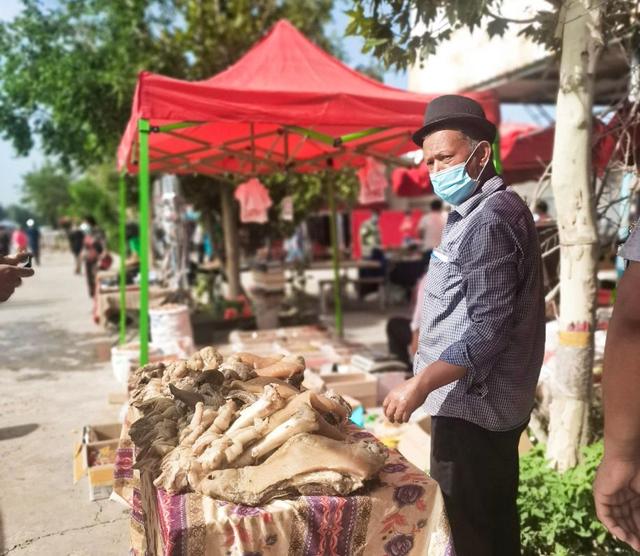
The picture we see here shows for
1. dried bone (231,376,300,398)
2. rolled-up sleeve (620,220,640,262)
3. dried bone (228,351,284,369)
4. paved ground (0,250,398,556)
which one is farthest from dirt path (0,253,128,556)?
rolled-up sleeve (620,220,640,262)

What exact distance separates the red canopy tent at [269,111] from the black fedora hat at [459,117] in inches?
113

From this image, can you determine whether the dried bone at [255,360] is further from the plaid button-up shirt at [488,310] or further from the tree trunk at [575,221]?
the tree trunk at [575,221]

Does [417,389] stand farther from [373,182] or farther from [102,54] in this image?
[102,54]

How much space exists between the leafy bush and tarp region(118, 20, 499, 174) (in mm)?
3194

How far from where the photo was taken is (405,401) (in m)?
1.97

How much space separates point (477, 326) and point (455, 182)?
542 millimetres

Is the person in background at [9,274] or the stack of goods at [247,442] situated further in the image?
the person in background at [9,274]

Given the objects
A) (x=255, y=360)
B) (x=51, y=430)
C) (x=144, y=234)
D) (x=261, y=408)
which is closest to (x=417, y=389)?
(x=261, y=408)

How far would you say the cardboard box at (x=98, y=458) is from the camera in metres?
3.88

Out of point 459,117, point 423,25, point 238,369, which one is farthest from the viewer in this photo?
point 423,25

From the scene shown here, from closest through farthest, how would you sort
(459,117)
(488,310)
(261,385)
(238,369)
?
(488,310) → (459,117) → (261,385) → (238,369)

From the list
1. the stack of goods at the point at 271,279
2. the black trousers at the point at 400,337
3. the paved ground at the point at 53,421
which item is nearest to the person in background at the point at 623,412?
the paved ground at the point at 53,421

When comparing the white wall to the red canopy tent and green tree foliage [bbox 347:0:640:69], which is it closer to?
the red canopy tent

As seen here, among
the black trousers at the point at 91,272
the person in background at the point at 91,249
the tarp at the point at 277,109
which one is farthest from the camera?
the black trousers at the point at 91,272
